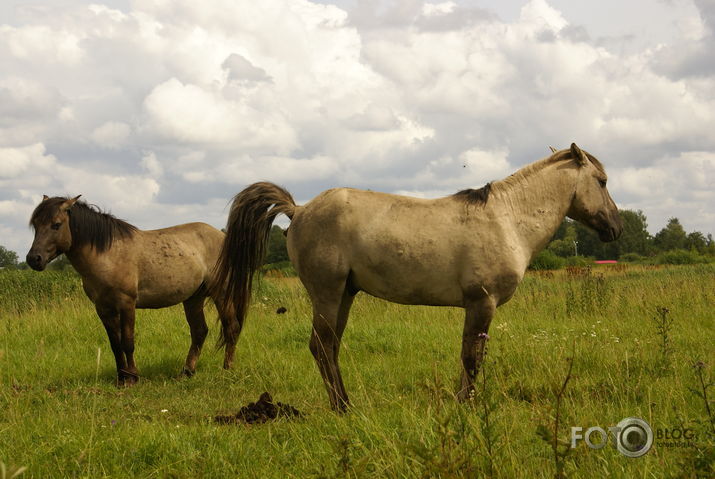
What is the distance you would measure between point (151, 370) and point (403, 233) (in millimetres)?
4752

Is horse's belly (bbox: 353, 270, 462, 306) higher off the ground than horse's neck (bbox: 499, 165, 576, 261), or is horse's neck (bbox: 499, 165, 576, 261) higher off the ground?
horse's neck (bbox: 499, 165, 576, 261)

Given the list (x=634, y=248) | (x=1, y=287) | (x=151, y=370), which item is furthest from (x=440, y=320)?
(x=634, y=248)

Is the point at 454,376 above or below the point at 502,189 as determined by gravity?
below

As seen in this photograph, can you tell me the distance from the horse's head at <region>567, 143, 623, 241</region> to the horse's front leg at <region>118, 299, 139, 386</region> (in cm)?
538

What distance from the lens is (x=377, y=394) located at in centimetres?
499

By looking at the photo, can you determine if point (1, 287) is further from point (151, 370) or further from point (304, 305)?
point (151, 370)

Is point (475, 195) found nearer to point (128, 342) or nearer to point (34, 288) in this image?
point (128, 342)

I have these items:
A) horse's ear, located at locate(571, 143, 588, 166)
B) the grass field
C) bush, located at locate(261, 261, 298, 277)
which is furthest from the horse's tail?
horse's ear, located at locate(571, 143, 588, 166)

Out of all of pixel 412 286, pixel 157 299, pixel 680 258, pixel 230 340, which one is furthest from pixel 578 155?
pixel 680 258

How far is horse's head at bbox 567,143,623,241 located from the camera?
5711 mm

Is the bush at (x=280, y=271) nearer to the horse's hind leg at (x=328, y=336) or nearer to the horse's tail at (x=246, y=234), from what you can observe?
the horse's tail at (x=246, y=234)

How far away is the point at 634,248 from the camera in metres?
98.8

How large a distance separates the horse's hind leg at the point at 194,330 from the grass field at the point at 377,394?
20 cm

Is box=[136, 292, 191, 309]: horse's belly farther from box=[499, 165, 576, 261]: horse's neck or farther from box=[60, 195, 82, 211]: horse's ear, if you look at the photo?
box=[499, 165, 576, 261]: horse's neck
